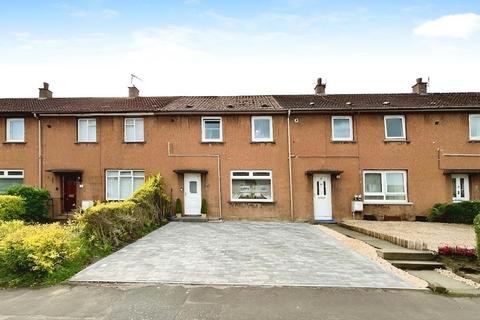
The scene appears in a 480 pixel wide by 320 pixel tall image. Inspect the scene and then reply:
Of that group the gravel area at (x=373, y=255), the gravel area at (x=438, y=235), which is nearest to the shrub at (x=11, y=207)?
the gravel area at (x=373, y=255)

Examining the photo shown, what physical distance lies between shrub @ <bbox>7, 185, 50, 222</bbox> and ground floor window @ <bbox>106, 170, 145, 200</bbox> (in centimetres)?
295

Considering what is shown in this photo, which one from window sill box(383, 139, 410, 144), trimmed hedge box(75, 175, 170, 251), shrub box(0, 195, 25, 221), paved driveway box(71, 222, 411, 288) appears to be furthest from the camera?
window sill box(383, 139, 410, 144)

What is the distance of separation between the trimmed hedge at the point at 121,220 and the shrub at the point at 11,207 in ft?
18.1

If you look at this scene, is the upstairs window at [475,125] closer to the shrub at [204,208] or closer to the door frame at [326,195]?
the door frame at [326,195]

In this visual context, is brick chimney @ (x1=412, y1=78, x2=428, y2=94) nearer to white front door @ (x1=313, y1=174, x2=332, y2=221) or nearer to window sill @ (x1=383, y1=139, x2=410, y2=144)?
window sill @ (x1=383, y1=139, x2=410, y2=144)

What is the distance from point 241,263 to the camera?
25.9 feet

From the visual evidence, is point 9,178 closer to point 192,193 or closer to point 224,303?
point 192,193

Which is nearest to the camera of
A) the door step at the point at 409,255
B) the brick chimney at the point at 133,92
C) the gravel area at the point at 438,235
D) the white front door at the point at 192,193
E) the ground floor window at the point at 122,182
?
the door step at the point at 409,255

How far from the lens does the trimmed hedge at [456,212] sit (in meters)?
14.9

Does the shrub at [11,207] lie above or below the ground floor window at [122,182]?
below

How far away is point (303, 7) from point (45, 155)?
14.8 m

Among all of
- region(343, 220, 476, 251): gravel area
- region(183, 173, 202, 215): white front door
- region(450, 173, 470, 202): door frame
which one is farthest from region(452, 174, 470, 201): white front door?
region(183, 173, 202, 215): white front door

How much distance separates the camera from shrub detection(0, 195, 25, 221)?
13359 millimetres

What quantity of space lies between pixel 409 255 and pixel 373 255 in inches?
35.1
